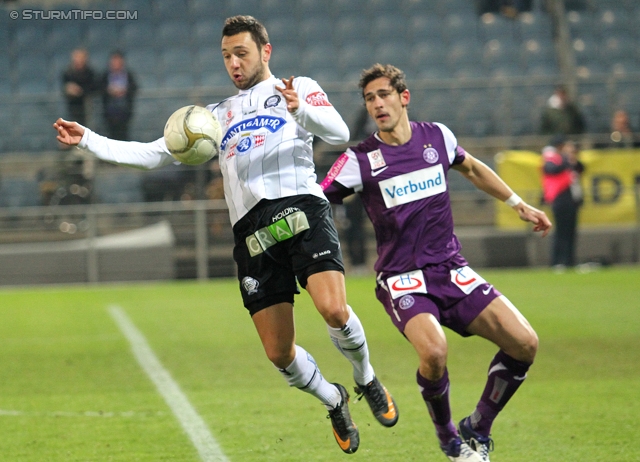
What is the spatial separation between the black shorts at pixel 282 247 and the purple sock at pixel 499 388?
97cm

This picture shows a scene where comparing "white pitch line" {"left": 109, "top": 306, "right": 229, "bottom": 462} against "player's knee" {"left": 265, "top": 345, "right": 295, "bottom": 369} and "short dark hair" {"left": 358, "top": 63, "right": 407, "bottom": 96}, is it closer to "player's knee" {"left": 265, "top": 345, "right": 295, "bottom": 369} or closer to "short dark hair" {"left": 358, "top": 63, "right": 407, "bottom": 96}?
"player's knee" {"left": 265, "top": 345, "right": 295, "bottom": 369}

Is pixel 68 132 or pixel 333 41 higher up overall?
pixel 333 41

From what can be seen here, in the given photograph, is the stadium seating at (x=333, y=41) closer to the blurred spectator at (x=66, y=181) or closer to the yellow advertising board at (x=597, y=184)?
the yellow advertising board at (x=597, y=184)

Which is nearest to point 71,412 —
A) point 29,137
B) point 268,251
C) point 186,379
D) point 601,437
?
point 186,379

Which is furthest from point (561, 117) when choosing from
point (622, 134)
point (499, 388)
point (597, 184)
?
point (499, 388)

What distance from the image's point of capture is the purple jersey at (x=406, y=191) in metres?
5.11

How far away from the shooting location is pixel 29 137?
17.6 m

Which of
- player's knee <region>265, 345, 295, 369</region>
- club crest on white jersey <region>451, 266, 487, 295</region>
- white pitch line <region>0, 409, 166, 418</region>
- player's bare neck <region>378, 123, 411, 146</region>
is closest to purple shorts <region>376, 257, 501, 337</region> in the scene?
club crest on white jersey <region>451, 266, 487, 295</region>

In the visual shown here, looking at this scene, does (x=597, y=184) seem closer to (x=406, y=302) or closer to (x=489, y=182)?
(x=489, y=182)

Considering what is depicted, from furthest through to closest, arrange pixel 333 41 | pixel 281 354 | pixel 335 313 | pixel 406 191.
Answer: pixel 333 41 < pixel 406 191 < pixel 281 354 < pixel 335 313

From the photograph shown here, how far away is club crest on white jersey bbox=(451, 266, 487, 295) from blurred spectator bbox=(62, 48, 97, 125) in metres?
13.1

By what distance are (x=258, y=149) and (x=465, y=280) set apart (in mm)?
1277

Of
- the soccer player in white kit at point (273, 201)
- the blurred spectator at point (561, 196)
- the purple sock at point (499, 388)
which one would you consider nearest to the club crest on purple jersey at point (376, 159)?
the soccer player in white kit at point (273, 201)

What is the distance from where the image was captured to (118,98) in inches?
670
